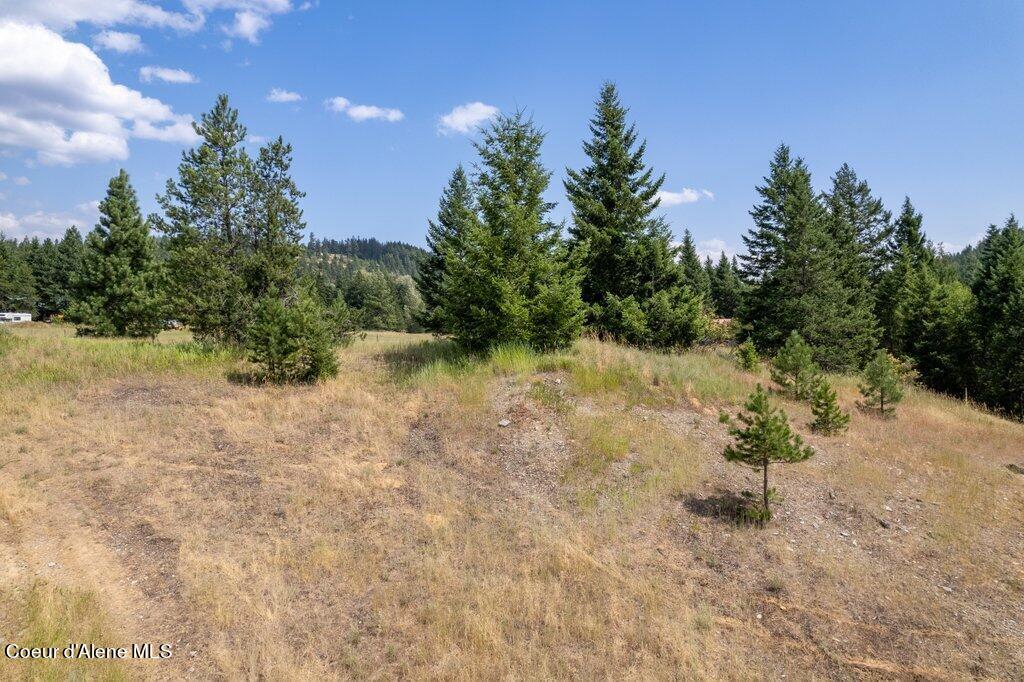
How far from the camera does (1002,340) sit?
2183cm

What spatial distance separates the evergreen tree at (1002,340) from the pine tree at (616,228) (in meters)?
16.0

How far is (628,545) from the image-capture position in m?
6.94

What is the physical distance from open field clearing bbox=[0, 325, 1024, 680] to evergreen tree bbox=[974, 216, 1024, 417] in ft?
43.9

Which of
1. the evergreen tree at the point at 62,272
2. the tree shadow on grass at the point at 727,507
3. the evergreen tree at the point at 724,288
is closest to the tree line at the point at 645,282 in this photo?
the tree shadow on grass at the point at 727,507

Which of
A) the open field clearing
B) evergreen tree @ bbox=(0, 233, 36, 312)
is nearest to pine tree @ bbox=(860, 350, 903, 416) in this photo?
the open field clearing

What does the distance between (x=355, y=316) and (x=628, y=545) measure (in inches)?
504

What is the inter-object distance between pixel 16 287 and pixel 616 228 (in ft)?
259

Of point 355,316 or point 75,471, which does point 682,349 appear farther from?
point 75,471

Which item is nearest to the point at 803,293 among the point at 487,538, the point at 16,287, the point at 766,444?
the point at 766,444

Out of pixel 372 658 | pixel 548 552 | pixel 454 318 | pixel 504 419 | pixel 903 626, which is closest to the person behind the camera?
Result: pixel 372 658

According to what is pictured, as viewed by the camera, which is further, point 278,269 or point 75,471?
point 278,269

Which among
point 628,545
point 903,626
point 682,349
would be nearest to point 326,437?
point 628,545

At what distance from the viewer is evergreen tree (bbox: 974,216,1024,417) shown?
70.1 ft

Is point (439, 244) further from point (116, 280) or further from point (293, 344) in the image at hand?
point (116, 280)
